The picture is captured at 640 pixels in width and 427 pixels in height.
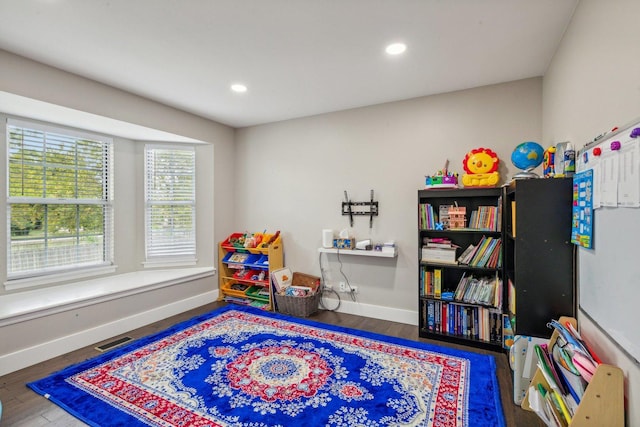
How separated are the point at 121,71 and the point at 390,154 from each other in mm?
2741

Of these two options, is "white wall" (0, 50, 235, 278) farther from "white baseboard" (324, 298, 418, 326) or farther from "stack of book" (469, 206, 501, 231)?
"stack of book" (469, 206, 501, 231)

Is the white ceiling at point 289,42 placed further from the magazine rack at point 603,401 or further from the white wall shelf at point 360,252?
the magazine rack at point 603,401

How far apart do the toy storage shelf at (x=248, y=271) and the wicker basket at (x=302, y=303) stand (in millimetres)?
243

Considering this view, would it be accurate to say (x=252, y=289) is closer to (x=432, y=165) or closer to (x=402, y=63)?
(x=432, y=165)

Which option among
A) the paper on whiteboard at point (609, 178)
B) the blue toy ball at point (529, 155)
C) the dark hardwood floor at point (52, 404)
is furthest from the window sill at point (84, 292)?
the paper on whiteboard at point (609, 178)

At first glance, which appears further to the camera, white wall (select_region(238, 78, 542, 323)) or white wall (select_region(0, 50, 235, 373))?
white wall (select_region(238, 78, 542, 323))

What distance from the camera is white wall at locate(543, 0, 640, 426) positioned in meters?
1.26

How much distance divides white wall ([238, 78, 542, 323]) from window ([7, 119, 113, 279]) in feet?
5.70

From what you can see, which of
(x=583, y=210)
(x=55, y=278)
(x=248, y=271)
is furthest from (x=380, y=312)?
(x=55, y=278)

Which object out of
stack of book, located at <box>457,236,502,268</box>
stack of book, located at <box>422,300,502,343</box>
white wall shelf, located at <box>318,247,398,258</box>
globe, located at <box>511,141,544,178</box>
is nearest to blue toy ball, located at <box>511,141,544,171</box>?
globe, located at <box>511,141,544,178</box>

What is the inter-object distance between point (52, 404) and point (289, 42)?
2.92 metres

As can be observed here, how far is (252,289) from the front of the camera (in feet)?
13.8

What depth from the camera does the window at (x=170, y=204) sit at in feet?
13.8

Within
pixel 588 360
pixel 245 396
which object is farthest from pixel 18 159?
pixel 588 360
